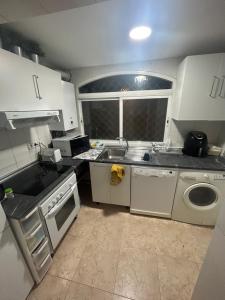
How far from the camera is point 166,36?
135 centimetres

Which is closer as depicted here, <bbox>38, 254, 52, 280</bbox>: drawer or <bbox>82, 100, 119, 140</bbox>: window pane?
<bbox>38, 254, 52, 280</bbox>: drawer

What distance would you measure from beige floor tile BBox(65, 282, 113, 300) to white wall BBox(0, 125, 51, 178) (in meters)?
1.34

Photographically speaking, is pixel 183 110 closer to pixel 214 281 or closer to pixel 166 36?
pixel 166 36

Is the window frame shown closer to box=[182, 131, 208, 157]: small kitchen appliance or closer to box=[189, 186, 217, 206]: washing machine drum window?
box=[182, 131, 208, 157]: small kitchen appliance

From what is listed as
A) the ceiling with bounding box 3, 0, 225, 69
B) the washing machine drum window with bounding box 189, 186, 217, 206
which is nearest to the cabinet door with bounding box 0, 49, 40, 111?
the ceiling with bounding box 3, 0, 225, 69

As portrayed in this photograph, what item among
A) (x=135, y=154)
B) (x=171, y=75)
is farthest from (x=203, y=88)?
(x=135, y=154)

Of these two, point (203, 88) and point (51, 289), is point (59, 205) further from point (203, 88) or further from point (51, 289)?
point (203, 88)

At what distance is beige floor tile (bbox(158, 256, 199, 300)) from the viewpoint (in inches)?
47.5

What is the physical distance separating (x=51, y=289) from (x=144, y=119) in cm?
245

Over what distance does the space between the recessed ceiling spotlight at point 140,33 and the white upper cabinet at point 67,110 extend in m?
1.12

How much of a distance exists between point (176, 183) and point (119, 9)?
1.83 meters

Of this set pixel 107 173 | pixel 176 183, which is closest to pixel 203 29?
pixel 176 183

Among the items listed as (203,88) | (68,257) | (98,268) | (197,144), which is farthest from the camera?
(197,144)

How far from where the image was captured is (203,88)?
64.4 inches
